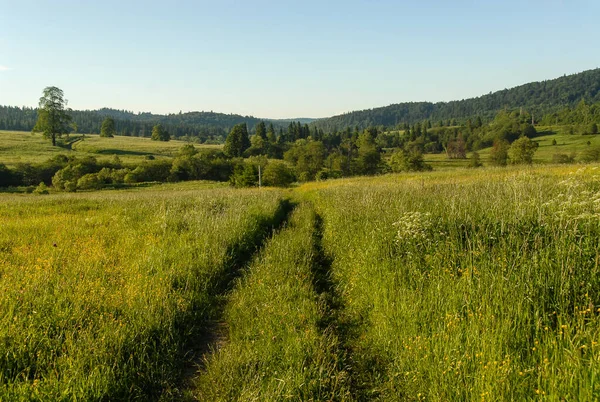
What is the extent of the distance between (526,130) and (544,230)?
456 feet

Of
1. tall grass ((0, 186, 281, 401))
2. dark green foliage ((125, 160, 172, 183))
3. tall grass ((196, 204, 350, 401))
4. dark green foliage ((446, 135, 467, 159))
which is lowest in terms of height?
tall grass ((196, 204, 350, 401))

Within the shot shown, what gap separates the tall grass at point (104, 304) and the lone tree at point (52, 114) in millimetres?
91301

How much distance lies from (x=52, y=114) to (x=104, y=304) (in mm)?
99181

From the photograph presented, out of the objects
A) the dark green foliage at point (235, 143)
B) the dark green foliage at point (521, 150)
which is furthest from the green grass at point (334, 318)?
the dark green foliage at point (235, 143)

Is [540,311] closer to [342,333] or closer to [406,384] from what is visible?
[406,384]

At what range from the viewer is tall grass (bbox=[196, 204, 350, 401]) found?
11.1ft

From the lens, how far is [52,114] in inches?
3228

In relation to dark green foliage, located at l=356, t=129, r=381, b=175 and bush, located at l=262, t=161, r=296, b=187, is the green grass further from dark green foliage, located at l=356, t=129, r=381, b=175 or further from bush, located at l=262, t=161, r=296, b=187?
dark green foliage, located at l=356, t=129, r=381, b=175

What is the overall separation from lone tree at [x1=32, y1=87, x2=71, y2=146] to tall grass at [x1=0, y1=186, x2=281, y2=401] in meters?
91.3

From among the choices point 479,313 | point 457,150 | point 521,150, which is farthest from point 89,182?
point 457,150

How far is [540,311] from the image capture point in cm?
376

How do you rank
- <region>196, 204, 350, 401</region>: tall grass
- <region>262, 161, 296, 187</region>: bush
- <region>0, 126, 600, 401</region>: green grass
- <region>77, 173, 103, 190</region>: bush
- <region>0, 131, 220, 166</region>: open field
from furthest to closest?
1. <region>0, 131, 220, 166</region>: open field
2. <region>77, 173, 103, 190</region>: bush
3. <region>262, 161, 296, 187</region>: bush
4. <region>196, 204, 350, 401</region>: tall grass
5. <region>0, 126, 600, 401</region>: green grass

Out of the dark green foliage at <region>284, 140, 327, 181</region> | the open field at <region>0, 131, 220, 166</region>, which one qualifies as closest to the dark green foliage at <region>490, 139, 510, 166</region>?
the dark green foliage at <region>284, 140, 327, 181</region>

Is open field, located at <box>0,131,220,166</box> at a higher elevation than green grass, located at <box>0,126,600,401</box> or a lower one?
higher
